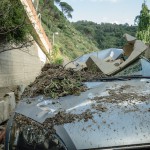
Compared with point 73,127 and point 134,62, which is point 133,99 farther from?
point 134,62

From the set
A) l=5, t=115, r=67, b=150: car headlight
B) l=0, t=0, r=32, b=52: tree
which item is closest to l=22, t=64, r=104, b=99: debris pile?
l=5, t=115, r=67, b=150: car headlight

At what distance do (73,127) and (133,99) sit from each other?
55cm

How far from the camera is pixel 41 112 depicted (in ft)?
9.23

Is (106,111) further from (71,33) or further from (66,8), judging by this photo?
(66,8)

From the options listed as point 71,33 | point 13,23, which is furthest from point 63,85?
point 71,33

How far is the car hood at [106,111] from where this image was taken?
2270mm

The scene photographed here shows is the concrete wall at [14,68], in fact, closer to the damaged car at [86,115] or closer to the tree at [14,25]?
the tree at [14,25]

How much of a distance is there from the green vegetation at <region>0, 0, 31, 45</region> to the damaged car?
423cm

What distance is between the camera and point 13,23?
8875mm

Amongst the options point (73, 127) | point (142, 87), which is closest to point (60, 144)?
point (73, 127)

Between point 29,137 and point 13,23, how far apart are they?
255 inches

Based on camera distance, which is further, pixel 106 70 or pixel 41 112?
pixel 106 70

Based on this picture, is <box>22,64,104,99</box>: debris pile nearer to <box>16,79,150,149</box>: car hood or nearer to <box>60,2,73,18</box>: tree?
<box>16,79,150,149</box>: car hood

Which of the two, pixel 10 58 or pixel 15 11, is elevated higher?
pixel 15 11
